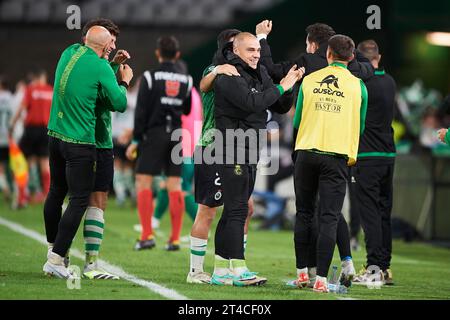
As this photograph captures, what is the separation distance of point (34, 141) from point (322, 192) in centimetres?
1160

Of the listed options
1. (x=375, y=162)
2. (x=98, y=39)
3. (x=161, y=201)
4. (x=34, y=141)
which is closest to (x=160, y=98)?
(x=161, y=201)

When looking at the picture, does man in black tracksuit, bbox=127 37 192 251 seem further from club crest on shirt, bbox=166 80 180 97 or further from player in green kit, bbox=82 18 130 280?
player in green kit, bbox=82 18 130 280

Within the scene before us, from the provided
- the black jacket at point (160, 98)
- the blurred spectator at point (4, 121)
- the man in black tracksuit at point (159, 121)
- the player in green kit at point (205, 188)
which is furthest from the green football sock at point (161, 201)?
the blurred spectator at point (4, 121)

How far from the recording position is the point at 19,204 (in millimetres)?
19281

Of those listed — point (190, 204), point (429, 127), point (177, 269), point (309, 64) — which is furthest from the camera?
point (429, 127)

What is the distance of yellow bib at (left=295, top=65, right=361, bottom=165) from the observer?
28.5 ft

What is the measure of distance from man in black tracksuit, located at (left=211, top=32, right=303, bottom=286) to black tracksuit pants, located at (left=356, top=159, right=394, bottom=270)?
149 cm

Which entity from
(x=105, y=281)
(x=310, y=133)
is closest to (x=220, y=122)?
(x=310, y=133)

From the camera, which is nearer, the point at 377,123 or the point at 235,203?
the point at 235,203

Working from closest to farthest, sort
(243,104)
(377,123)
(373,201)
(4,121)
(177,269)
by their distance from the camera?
(243,104), (373,201), (377,123), (177,269), (4,121)

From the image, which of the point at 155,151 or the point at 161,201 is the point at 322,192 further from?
the point at 161,201

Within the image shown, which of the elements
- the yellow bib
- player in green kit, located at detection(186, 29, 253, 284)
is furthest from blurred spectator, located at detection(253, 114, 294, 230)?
the yellow bib

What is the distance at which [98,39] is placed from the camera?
30.2ft

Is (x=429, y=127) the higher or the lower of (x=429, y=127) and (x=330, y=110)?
the higher
